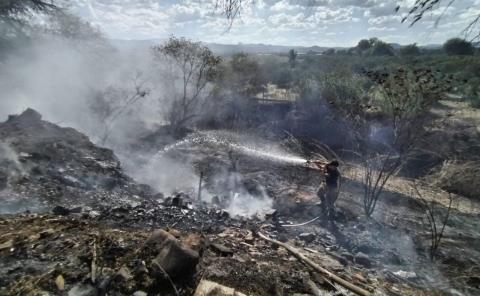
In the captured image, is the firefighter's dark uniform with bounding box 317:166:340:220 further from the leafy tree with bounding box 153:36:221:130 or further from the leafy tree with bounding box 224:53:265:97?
the leafy tree with bounding box 224:53:265:97

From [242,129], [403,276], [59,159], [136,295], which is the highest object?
[136,295]

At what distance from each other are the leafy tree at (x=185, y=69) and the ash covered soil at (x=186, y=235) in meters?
8.38

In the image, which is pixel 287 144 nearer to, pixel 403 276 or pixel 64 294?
pixel 403 276

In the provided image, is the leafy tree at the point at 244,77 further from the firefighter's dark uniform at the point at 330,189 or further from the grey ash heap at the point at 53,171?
the firefighter's dark uniform at the point at 330,189

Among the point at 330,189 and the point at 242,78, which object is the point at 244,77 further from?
the point at 330,189

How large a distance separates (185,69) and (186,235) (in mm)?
15874

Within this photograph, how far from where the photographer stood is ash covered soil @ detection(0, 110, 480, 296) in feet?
10.4

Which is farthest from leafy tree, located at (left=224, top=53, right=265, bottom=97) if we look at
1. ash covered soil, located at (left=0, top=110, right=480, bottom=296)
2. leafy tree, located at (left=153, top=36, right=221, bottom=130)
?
ash covered soil, located at (left=0, top=110, right=480, bottom=296)

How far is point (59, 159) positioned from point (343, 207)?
7.28 meters

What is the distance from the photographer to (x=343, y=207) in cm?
823

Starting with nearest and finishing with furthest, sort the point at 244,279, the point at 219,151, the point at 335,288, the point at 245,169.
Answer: the point at 244,279 < the point at 335,288 < the point at 245,169 < the point at 219,151

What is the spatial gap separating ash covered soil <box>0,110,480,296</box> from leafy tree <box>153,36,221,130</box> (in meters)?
8.38

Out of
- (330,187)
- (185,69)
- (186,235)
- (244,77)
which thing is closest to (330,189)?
(330,187)

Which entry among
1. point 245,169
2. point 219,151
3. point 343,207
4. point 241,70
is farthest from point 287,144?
point 241,70
